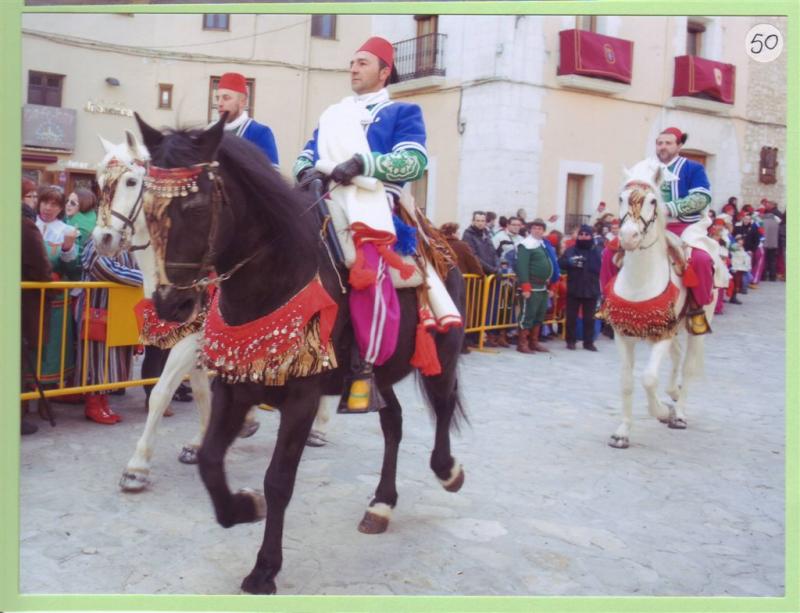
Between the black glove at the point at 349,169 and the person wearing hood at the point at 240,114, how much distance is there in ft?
1.39

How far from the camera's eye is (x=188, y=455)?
4852 mm

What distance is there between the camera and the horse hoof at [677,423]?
A: 6.46 metres

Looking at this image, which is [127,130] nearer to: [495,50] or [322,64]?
[322,64]

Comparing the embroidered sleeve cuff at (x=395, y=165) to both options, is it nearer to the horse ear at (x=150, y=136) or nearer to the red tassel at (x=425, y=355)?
the red tassel at (x=425, y=355)

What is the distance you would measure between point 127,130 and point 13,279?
1041 millimetres

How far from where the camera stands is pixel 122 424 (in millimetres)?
5230

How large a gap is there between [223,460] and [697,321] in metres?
4.27

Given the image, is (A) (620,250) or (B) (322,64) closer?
(B) (322,64)

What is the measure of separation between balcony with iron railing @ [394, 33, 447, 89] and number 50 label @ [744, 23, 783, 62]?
1.31 m

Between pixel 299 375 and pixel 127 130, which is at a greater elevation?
pixel 127 130

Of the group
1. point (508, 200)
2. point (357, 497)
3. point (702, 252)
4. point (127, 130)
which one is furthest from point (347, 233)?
point (702, 252)

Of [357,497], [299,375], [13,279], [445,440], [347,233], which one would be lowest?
[357,497]

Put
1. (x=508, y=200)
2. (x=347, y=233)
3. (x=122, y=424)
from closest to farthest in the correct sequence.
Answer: (x=347, y=233) → (x=122, y=424) → (x=508, y=200)

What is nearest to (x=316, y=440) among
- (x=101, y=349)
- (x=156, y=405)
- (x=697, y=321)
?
(x=156, y=405)
